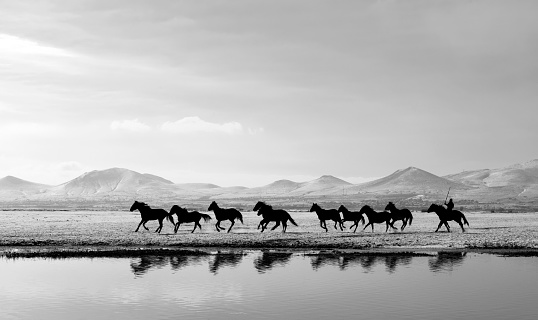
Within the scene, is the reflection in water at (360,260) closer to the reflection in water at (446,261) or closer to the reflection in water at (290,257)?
the reflection in water at (290,257)

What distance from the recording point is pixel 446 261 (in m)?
24.5

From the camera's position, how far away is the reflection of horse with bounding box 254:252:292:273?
22859 millimetres

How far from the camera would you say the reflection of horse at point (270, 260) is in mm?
22859

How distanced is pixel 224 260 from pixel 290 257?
2.95 metres

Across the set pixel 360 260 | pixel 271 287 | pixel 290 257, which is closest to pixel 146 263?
pixel 290 257

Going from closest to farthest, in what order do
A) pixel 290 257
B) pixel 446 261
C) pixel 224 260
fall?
pixel 446 261
pixel 224 260
pixel 290 257

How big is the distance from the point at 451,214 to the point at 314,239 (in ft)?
32.1

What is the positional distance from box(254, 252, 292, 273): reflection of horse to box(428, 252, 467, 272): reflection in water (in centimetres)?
564

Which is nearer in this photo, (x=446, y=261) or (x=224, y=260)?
(x=446, y=261)

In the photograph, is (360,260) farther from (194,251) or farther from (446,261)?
(194,251)

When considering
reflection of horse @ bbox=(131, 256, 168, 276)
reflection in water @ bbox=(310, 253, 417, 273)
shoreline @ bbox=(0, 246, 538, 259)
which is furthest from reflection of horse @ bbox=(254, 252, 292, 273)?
reflection of horse @ bbox=(131, 256, 168, 276)

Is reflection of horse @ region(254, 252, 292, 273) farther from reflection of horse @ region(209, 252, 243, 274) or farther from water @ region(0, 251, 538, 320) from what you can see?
reflection of horse @ region(209, 252, 243, 274)

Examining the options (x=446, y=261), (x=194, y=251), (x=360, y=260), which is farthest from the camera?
(x=194, y=251)

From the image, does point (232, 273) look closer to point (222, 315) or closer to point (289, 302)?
point (289, 302)
